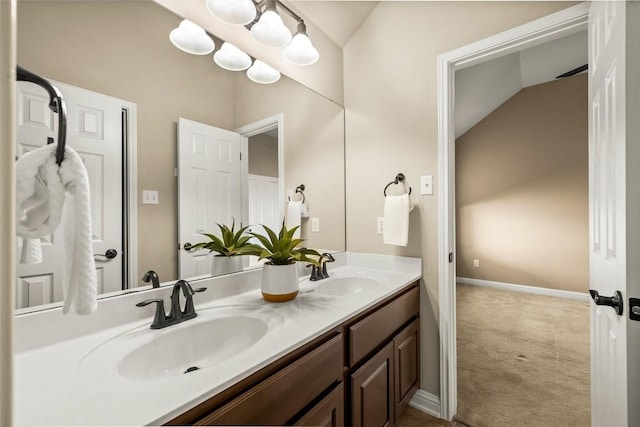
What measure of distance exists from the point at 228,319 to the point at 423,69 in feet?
5.66

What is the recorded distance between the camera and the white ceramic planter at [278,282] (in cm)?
118

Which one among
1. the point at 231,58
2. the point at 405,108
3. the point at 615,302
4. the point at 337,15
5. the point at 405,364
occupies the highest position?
Result: the point at 337,15

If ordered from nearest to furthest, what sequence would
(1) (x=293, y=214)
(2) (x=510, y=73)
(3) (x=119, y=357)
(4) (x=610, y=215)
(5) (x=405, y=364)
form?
(3) (x=119, y=357)
(4) (x=610, y=215)
(5) (x=405, y=364)
(1) (x=293, y=214)
(2) (x=510, y=73)

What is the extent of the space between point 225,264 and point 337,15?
1729mm

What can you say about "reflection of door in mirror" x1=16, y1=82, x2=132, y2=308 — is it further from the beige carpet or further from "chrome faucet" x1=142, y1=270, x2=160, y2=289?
the beige carpet

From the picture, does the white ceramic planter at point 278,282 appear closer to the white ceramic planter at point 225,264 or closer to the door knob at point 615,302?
the white ceramic planter at point 225,264

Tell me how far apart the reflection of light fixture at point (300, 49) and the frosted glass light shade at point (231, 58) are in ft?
0.93

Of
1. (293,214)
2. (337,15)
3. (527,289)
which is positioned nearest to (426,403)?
(293,214)

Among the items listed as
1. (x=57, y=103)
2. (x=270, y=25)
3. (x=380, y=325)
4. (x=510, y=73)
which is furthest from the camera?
(x=510, y=73)

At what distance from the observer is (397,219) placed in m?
1.72

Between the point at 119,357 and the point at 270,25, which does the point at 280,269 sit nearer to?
the point at 119,357

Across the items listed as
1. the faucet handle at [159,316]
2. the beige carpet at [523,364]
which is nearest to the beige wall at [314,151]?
the faucet handle at [159,316]

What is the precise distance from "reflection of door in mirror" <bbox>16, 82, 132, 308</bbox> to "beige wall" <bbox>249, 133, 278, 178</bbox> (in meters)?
0.61

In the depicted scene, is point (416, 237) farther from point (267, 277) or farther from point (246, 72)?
point (246, 72)
